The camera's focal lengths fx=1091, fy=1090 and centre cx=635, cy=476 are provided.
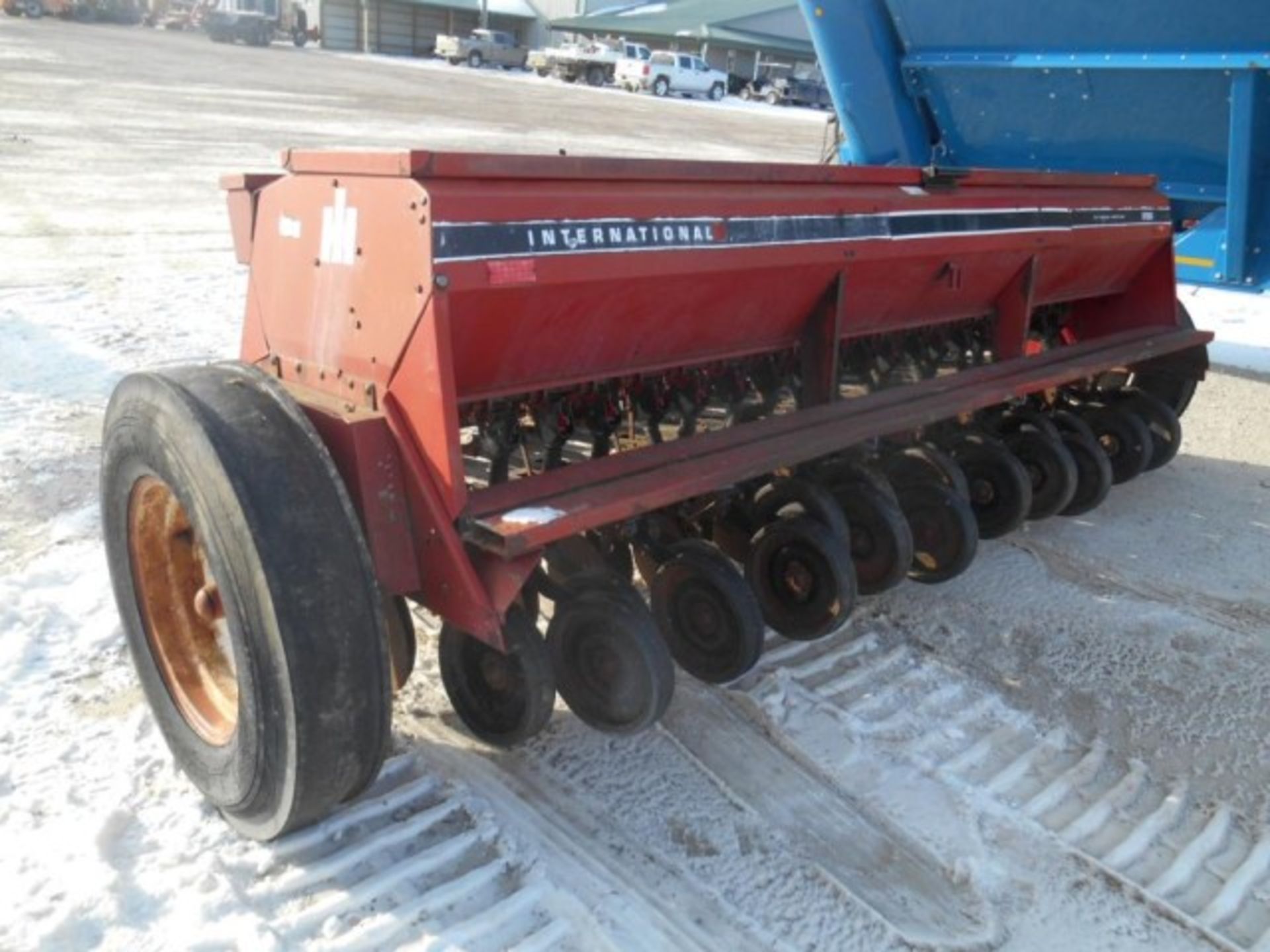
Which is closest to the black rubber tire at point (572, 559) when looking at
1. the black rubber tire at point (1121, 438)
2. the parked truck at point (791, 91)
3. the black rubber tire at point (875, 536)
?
the black rubber tire at point (875, 536)

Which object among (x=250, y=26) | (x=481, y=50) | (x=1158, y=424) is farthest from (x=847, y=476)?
(x=250, y=26)

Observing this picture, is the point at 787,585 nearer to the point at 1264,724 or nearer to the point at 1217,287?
the point at 1264,724

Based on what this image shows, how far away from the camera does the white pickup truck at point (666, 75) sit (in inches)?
1428

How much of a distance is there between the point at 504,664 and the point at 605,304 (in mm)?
914

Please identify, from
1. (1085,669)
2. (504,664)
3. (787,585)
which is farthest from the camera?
(1085,669)

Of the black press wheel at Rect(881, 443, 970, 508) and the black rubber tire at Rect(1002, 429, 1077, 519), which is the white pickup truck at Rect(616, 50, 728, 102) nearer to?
the black rubber tire at Rect(1002, 429, 1077, 519)

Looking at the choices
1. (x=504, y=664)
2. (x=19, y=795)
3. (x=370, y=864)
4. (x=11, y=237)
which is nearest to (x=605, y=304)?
(x=504, y=664)

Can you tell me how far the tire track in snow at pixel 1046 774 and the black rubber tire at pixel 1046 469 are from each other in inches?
48.4

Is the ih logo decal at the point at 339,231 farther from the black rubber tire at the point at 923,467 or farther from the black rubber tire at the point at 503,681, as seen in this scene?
the black rubber tire at the point at 923,467

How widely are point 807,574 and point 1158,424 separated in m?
2.64

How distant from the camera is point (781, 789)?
2.71m

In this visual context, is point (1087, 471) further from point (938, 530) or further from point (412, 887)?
point (412, 887)

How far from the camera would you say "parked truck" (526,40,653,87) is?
123 ft

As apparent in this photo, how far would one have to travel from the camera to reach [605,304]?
271 centimetres
